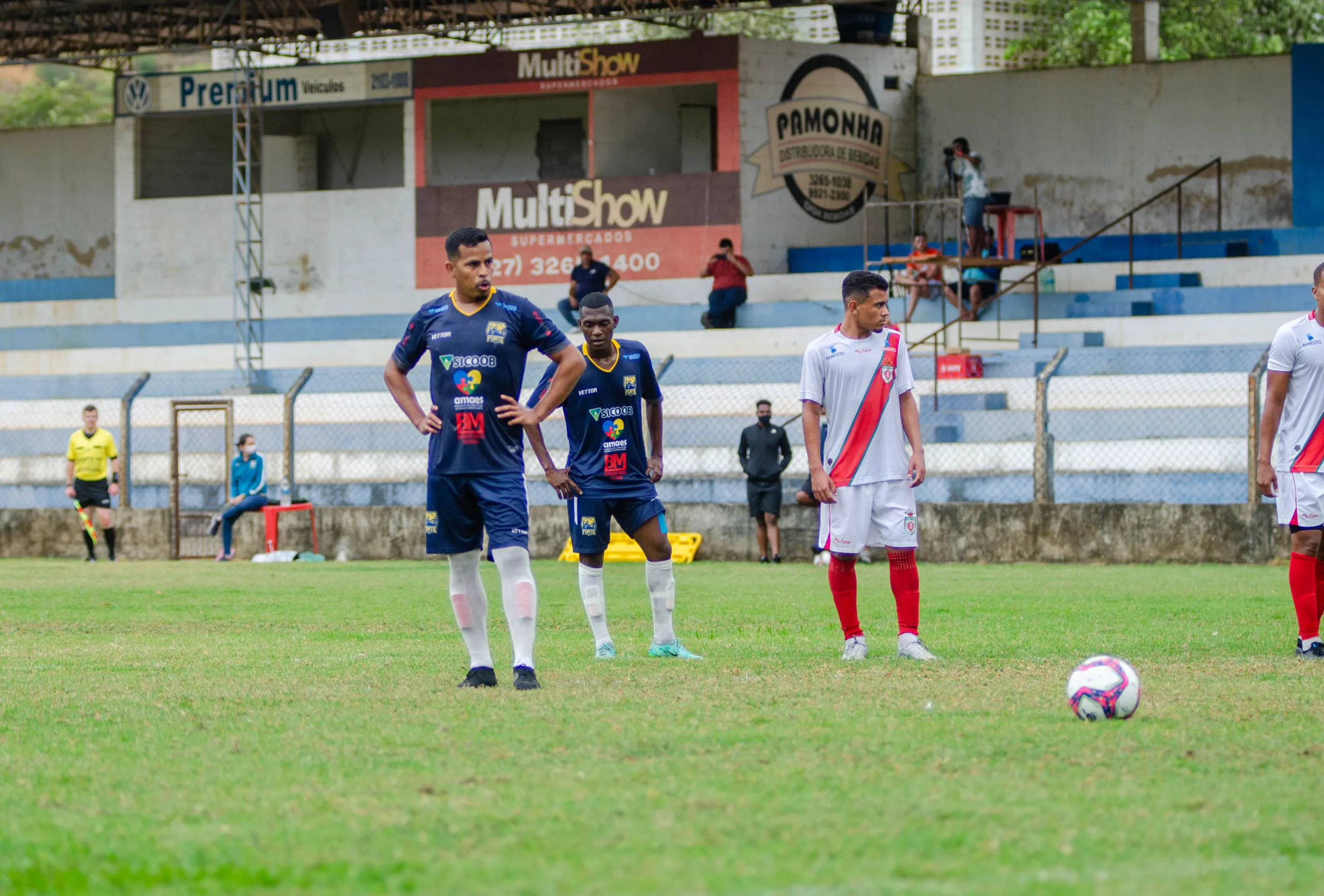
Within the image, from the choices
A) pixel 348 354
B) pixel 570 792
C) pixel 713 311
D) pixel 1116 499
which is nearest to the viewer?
pixel 570 792

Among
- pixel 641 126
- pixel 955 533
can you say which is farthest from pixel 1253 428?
pixel 641 126

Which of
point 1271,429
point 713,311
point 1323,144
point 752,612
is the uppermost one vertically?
point 1323,144

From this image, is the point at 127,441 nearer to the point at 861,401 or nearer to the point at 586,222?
the point at 586,222

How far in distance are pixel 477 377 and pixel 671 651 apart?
2.29 metres

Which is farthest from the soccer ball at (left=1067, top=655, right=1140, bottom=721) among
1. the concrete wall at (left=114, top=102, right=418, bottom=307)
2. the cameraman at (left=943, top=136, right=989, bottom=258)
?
the concrete wall at (left=114, top=102, right=418, bottom=307)

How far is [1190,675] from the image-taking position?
27.1 feet

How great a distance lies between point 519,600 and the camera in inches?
309

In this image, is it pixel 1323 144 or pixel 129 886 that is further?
pixel 1323 144

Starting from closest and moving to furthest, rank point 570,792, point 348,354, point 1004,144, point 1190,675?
point 570,792, point 1190,675, point 348,354, point 1004,144

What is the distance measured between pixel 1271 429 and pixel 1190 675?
190cm

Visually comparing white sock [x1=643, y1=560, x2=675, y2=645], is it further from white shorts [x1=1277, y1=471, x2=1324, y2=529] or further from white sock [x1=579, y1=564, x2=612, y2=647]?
white shorts [x1=1277, y1=471, x2=1324, y2=529]

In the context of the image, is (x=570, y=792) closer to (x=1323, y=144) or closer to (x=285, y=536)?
(x=285, y=536)

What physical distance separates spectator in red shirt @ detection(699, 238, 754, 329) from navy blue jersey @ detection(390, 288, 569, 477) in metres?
20.3

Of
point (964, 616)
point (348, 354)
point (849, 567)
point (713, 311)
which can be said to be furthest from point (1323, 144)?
point (849, 567)
